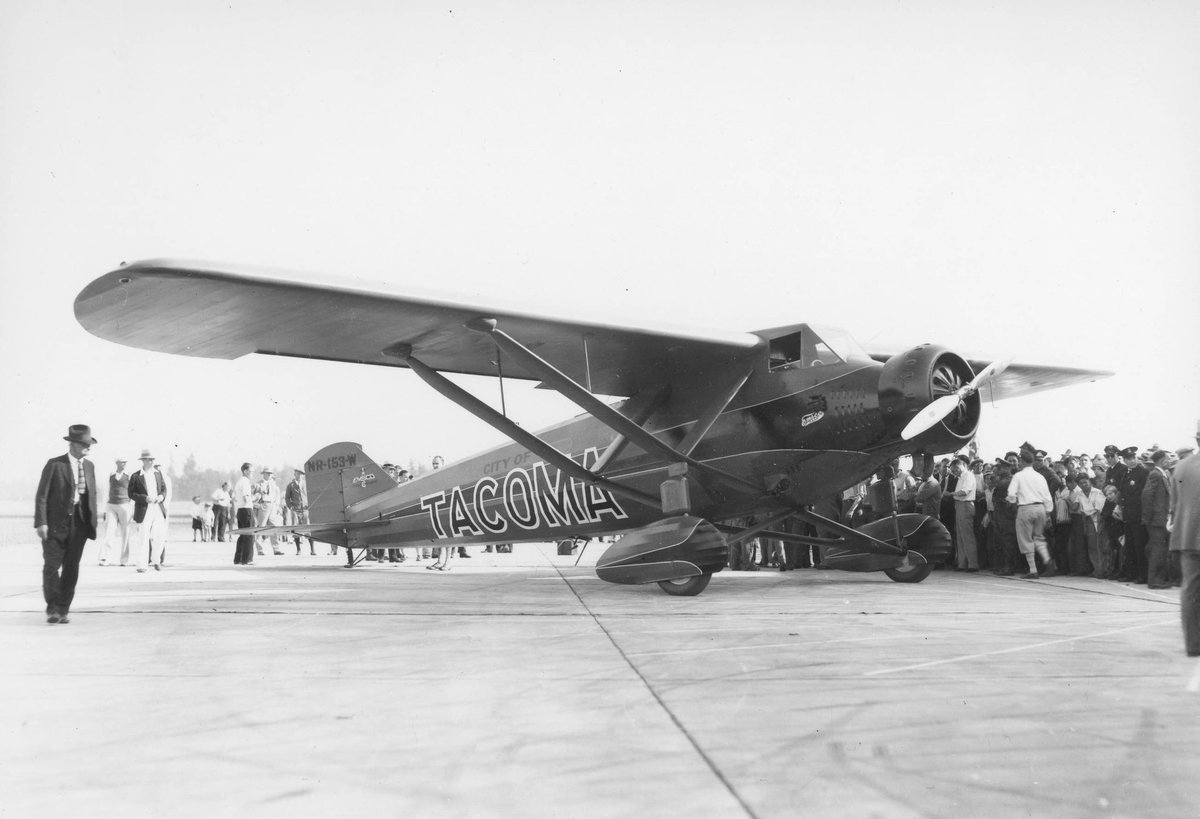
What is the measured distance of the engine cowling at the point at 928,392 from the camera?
823cm

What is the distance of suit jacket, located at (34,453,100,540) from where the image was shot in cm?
736

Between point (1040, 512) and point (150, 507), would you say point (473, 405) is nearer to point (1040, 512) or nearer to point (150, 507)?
point (150, 507)

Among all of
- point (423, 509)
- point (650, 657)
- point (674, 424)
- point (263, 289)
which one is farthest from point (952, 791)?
point (423, 509)

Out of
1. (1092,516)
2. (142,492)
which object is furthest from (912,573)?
(142,492)

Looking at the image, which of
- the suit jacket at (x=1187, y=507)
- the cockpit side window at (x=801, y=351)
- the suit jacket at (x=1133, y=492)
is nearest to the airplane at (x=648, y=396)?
the cockpit side window at (x=801, y=351)

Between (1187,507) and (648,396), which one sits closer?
(1187,507)

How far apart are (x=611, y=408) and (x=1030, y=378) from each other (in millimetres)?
7779

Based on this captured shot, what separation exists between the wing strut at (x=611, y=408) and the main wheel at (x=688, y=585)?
3.66 ft

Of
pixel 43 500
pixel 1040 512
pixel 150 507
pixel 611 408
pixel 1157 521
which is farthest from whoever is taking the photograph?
pixel 150 507

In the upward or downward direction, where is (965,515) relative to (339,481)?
downward

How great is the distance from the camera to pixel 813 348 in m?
9.25

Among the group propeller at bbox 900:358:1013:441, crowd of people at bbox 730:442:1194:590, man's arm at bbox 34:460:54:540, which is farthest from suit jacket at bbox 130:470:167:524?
propeller at bbox 900:358:1013:441

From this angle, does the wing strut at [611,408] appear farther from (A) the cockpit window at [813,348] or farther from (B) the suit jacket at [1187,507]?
(B) the suit jacket at [1187,507]

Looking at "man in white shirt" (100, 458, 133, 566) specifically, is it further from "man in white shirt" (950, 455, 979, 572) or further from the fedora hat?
"man in white shirt" (950, 455, 979, 572)
